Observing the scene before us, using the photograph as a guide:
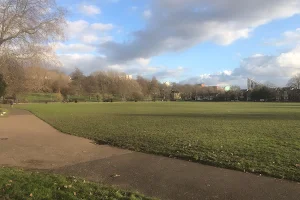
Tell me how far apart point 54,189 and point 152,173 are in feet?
8.36

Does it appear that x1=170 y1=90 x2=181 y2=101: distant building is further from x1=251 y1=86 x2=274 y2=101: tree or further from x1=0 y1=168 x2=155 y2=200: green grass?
x1=0 y1=168 x2=155 y2=200: green grass

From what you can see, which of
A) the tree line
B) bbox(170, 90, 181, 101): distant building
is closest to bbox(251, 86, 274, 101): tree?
the tree line

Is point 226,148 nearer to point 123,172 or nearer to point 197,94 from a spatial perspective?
point 123,172

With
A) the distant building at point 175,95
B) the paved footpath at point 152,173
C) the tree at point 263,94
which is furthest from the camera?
the distant building at point 175,95

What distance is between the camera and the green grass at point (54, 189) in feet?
17.0

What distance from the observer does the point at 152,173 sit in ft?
23.7

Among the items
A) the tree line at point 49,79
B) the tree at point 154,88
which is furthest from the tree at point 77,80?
the tree at point 154,88

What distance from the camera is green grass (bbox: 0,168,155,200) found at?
517 cm

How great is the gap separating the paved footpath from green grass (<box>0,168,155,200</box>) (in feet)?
1.81

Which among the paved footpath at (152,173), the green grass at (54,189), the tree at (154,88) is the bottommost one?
the paved footpath at (152,173)

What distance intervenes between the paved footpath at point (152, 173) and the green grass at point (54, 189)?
552 millimetres

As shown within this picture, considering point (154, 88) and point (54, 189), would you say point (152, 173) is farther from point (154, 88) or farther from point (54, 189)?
point (154, 88)

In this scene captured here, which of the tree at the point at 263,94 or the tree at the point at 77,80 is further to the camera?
the tree at the point at 77,80

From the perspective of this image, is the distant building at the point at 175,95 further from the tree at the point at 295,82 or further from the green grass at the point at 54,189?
the green grass at the point at 54,189
